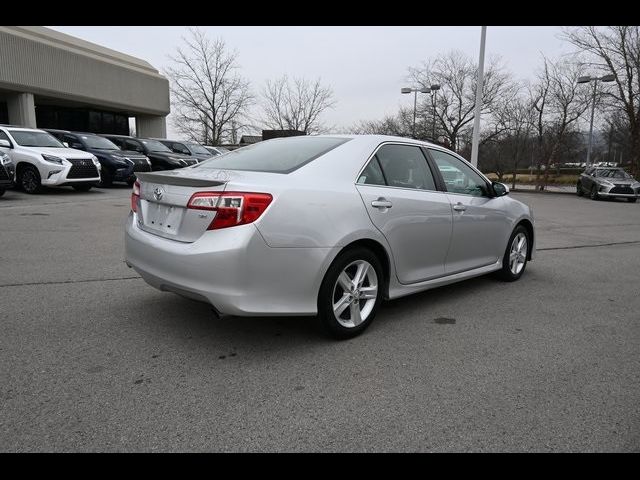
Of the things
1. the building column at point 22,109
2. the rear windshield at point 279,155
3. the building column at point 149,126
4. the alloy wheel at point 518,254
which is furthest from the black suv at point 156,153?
the building column at point 149,126

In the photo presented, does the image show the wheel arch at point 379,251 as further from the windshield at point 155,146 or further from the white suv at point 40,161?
the windshield at point 155,146

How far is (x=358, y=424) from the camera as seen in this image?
2500mm

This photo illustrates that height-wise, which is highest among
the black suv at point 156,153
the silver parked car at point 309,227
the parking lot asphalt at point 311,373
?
the black suv at point 156,153

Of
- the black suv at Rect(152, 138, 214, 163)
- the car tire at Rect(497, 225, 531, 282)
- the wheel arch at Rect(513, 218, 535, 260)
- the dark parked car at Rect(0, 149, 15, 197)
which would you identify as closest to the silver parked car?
the car tire at Rect(497, 225, 531, 282)

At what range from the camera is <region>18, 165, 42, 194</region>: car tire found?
41.2ft

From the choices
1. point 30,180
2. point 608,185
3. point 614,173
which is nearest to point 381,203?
point 30,180

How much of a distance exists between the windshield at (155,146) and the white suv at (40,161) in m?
5.19

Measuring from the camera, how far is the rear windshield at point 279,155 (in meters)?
3.57

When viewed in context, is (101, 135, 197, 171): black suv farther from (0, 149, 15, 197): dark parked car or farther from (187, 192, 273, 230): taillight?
(187, 192, 273, 230): taillight

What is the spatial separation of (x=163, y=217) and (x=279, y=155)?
1.06m

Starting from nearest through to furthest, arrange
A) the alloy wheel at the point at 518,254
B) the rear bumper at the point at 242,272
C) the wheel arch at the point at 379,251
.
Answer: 1. the rear bumper at the point at 242,272
2. the wheel arch at the point at 379,251
3. the alloy wheel at the point at 518,254

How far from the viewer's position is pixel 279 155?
12.6ft

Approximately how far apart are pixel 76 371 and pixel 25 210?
27.7 ft
